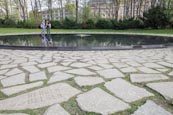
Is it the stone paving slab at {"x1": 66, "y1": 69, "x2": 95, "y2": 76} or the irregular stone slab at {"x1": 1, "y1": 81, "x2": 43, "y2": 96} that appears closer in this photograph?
the irregular stone slab at {"x1": 1, "y1": 81, "x2": 43, "y2": 96}

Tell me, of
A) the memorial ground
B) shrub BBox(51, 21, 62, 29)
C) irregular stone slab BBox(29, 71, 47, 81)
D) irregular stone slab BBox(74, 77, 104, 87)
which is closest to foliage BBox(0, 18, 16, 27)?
shrub BBox(51, 21, 62, 29)

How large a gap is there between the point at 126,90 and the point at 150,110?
63 centimetres

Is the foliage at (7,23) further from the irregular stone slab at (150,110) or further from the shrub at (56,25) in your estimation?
the irregular stone slab at (150,110)

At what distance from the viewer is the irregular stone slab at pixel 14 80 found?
3.14m

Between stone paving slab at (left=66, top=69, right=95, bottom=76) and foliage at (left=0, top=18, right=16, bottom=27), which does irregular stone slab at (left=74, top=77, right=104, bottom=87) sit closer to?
stone paving slab at (left=66, top=69, right=95, bottom=76)

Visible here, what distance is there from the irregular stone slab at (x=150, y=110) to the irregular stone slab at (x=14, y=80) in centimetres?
204

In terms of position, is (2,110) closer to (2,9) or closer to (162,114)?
(162,114)

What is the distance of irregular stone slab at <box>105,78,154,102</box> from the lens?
252 centimetres

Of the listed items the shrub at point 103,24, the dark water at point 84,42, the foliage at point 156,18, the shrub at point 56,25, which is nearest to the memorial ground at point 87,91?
the dark water at point 84,42

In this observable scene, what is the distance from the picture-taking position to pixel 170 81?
3.16 m

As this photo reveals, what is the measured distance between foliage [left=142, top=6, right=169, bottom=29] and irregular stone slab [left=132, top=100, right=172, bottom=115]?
2085 centimetres

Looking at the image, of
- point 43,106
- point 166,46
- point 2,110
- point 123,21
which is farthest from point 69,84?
point 123,21

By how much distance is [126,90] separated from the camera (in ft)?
9.09

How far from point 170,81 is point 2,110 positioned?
106 inches
